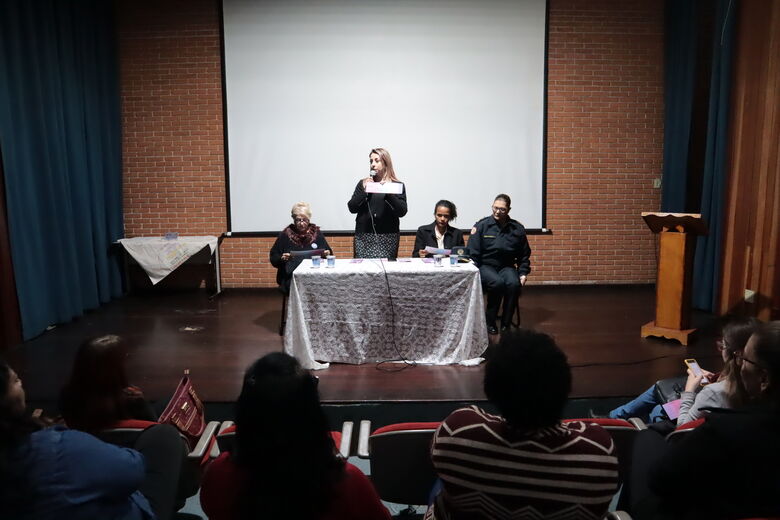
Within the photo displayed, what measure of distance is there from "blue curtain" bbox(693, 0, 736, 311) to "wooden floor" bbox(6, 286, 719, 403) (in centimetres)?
34

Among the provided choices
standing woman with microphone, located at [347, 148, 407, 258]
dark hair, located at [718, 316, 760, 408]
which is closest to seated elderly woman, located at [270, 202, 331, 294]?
standing woman with microphone, located at [347, 148, 407, 258]

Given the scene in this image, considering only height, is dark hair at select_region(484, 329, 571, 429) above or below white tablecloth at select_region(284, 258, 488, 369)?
above

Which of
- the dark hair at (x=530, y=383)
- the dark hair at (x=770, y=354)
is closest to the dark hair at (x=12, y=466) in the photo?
the dark hair at (x=530, y=383)

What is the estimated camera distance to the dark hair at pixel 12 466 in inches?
48.0

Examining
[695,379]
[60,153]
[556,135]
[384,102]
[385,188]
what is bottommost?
[695,379]

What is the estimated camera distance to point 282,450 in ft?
3.77

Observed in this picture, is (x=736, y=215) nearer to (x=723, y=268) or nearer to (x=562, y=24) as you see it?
(x=723, y=268)

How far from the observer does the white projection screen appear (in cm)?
600

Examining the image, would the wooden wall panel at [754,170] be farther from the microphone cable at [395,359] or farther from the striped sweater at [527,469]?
the striped sweater at [527,469]

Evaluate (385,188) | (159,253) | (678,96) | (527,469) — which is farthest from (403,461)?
(678,96)

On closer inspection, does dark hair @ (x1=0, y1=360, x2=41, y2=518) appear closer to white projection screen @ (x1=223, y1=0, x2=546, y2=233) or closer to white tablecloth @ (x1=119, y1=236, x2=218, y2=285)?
white tablecloth @ (x1=119, y1=236, x2=218, y2=285)

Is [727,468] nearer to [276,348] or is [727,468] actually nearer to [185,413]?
Result: [185,413]

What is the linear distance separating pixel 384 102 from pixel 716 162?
3.05 metres

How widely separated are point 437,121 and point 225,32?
2.27 metres
